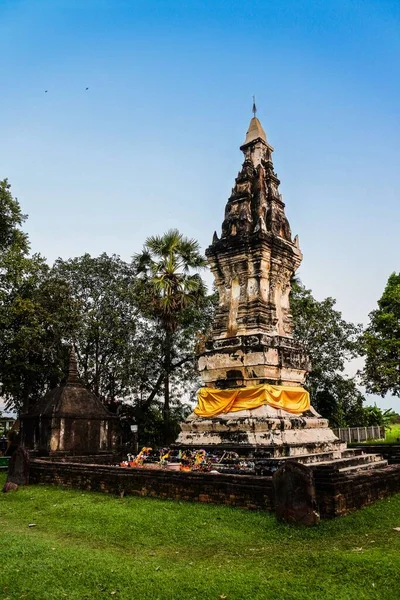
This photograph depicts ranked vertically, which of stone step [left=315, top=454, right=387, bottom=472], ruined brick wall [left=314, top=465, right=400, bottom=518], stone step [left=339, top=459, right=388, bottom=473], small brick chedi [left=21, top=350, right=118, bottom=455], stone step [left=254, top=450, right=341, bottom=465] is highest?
small brick chedi [left=21, top=350, right=118, bottom=455]

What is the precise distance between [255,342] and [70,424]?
25.0ft

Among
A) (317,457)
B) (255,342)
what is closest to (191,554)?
(317,457)

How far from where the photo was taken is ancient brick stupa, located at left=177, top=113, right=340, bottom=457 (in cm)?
Result: 1124

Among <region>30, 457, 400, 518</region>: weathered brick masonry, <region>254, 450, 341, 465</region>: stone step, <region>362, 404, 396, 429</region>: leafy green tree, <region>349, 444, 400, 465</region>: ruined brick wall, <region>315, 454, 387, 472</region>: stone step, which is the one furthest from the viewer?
<region>362, 404, 396, 429</region>: leafy green tree

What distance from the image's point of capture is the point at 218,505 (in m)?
8.20

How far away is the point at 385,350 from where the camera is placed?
26.2 metres

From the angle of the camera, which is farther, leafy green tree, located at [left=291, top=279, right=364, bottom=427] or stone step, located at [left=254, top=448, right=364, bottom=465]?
leafy green tree, located at [left=291, top=279, right=364, bottom=427]

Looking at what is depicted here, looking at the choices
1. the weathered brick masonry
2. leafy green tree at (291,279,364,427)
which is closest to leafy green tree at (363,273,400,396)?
leafy green tree at (291,279,364,427)

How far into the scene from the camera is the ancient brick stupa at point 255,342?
11242mm

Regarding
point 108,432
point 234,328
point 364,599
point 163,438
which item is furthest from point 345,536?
point 163,438

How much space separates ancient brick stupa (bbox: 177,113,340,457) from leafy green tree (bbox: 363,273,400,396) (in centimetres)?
1388

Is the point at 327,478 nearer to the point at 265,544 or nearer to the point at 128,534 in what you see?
the point at 265,544

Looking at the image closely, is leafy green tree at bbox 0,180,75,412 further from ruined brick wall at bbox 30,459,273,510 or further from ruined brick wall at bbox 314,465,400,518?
ruined brick wall at bbox 314,465,400,518

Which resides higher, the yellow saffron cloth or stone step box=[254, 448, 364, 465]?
the yellow saffron cloth
